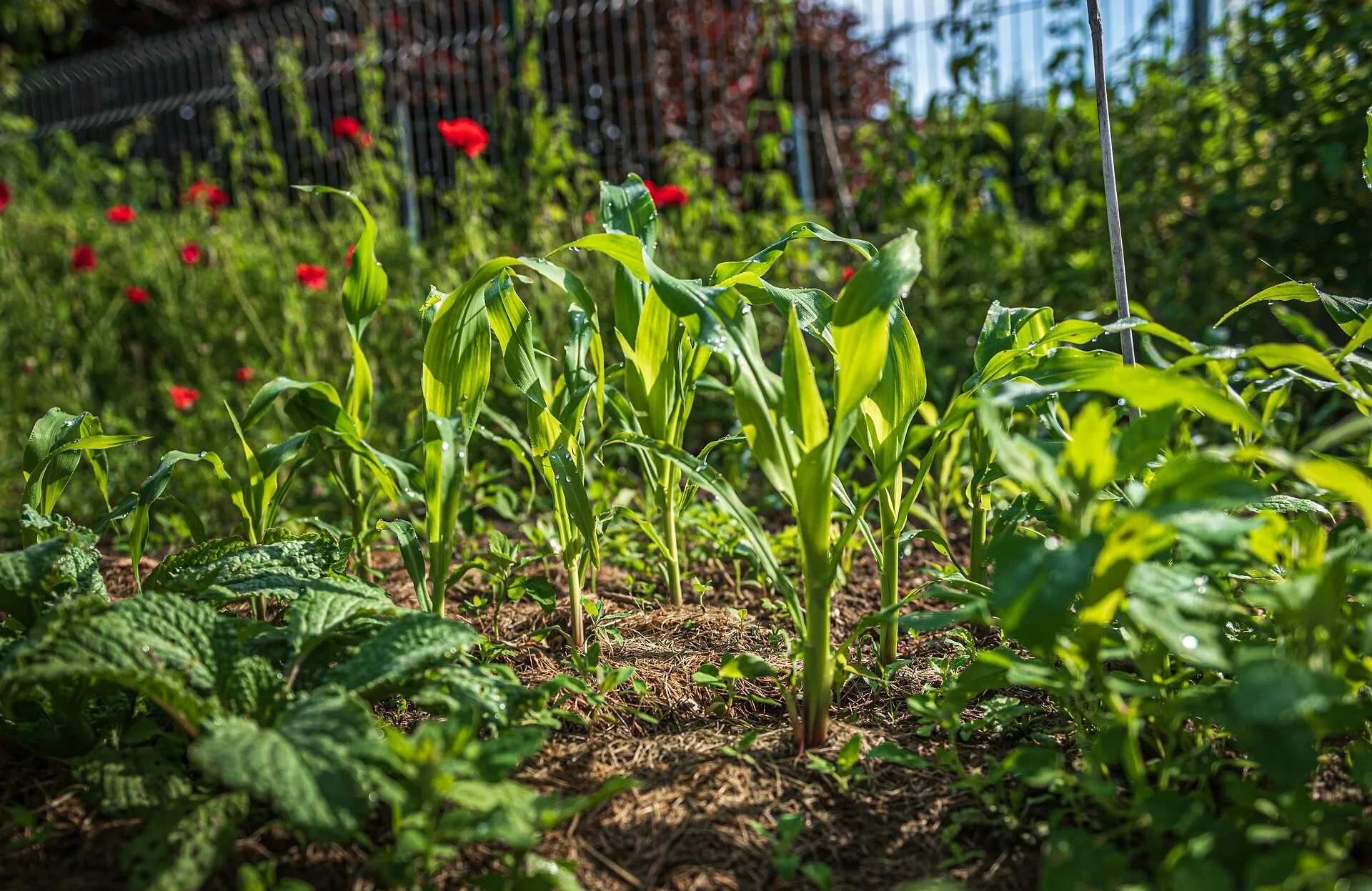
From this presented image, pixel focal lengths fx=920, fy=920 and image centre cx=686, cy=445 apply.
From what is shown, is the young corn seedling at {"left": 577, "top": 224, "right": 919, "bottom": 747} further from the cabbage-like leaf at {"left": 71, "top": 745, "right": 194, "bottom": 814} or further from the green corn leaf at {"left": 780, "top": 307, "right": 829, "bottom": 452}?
the cabbage-like leaf at {"left": 71, "top": 745, "right": 194, "bottom": 814}

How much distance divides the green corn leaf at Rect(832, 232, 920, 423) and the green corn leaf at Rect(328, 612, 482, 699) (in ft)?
1.80

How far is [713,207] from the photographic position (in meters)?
3.54

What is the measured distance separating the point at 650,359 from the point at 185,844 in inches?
36.9

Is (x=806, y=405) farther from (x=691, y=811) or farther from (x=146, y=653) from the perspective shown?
(x=146, y=653)

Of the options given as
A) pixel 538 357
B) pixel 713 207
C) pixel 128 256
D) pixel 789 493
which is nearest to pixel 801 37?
pixel 713 207

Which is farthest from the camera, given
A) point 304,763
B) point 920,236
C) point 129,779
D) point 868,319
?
point 920,236

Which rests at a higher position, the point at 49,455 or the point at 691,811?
the point at 49,455

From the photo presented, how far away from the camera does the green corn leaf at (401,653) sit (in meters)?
1.08

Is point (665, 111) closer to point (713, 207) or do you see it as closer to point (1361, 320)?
point (713, 207)

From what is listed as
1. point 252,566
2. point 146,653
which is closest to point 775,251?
point 252,566

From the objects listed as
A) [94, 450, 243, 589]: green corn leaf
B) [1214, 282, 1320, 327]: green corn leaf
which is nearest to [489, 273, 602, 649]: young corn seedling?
[94, 450, 243, 589]: green corn leaf

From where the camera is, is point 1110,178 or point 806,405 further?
point 1110,178

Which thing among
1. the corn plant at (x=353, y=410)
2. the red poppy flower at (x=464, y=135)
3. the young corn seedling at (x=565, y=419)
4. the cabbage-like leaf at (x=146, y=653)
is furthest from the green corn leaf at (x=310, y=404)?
the red poppy flower at (x=464, y=135)

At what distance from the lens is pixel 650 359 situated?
1.54m
